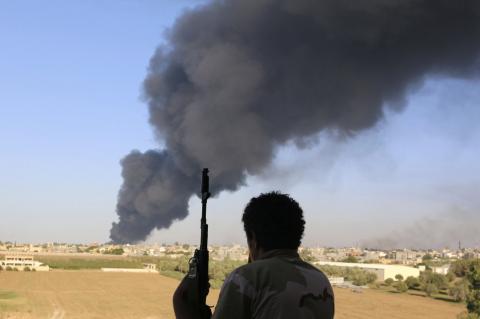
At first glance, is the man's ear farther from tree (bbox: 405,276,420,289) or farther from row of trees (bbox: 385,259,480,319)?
tree (bbox: 405,276,420,289)

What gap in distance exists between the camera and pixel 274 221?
2885mm

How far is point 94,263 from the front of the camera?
13638cm

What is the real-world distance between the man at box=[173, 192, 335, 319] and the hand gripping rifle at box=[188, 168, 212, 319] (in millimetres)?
79

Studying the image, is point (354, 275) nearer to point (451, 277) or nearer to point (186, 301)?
point (451, 277)

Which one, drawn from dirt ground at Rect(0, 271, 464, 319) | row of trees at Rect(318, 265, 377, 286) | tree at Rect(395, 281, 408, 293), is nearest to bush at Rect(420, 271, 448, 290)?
tree at Rect(395, 281, 408, 293)

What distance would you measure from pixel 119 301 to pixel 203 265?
6525 cm

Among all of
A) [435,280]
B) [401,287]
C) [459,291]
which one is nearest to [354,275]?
[401,287]

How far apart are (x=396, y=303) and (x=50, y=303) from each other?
41.0 metres

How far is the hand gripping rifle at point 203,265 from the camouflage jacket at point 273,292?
38 centimetres

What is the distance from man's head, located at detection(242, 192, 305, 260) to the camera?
288 cm

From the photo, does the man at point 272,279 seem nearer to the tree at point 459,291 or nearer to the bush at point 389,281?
the tree at point 459,291

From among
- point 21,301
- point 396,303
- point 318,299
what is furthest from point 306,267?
point 396,303

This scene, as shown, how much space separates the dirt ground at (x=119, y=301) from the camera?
178 feet

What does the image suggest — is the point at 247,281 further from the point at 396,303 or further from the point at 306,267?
the point at 396,303
